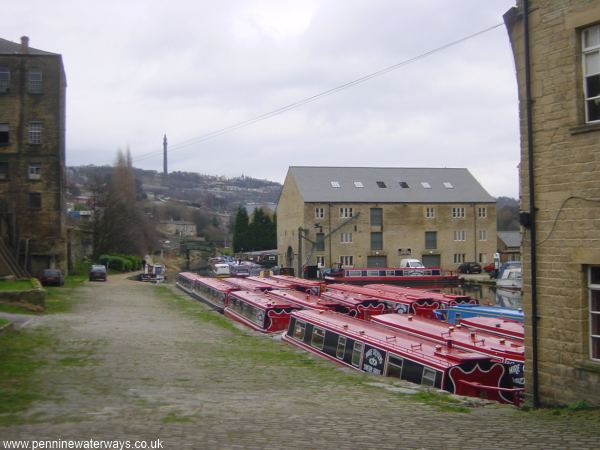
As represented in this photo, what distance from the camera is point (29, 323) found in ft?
67.8

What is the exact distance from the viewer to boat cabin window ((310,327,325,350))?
665 inches

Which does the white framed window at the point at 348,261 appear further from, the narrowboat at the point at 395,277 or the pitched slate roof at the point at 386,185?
the narrowboat at the point at 395,277

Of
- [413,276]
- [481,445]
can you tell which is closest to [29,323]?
[481,445]

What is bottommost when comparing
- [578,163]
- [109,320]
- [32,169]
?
[109,320]

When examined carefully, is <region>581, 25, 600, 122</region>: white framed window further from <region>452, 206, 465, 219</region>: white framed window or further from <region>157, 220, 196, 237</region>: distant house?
<region>157, 220, 196, 237</region>: distant house

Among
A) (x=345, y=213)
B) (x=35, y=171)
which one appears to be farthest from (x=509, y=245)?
(x=35, y=171)

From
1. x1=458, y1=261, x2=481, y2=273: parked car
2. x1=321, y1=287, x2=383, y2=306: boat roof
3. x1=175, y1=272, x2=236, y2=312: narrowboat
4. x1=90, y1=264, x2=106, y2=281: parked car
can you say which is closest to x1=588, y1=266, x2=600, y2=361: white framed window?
x1=321, y1=287, x2=383, y2=306: boat roof

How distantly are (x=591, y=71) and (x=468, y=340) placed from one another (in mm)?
6644

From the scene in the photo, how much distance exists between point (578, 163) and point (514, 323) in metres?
8.83

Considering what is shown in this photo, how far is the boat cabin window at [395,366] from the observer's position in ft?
43.3

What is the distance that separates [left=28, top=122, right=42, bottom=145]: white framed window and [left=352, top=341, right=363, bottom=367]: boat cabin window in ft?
108

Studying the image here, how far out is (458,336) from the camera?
48.3 feet

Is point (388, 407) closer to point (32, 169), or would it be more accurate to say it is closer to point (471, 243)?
point (32, 169)

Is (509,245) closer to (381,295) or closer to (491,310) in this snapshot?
(381,295)
